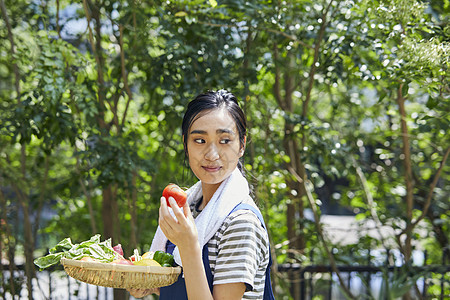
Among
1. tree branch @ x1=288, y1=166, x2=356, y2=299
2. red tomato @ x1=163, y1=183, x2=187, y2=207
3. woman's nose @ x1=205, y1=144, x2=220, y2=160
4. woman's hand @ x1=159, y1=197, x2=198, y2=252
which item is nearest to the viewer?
woman's hand @ x1=159, y1=197, x2=198, y2=252

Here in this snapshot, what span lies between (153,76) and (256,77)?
716mm

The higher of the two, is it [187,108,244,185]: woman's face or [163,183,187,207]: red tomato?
[187,108,244,185]: woman's face

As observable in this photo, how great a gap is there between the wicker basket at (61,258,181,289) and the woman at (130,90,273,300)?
0.11 metres

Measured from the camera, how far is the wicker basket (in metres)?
1.48

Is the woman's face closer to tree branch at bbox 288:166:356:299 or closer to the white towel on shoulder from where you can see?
the white towel on shoulder

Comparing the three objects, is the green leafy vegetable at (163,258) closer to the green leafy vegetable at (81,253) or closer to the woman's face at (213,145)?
the green leafy vegetable at (81,253)

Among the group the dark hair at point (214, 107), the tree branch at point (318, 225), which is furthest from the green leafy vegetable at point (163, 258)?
the tree branch at point (318, 225)

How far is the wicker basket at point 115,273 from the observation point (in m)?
1.48

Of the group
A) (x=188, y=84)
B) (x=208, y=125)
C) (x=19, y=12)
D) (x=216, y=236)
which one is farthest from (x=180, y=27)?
(x=216, y=236)

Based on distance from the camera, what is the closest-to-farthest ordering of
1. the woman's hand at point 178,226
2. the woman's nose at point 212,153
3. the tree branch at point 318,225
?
the woman's hand at point 178,226, the woman's nose at point 212,153, the tree branch at point 318,225

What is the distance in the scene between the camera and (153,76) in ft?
11.0

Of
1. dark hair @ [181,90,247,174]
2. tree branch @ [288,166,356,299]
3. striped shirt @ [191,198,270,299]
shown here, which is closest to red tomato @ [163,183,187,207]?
striped shirt @ [191,198,270,299]

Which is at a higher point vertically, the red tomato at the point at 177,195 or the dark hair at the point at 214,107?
the dark hair at the point at 214,107

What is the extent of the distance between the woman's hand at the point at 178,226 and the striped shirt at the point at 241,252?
13cm
